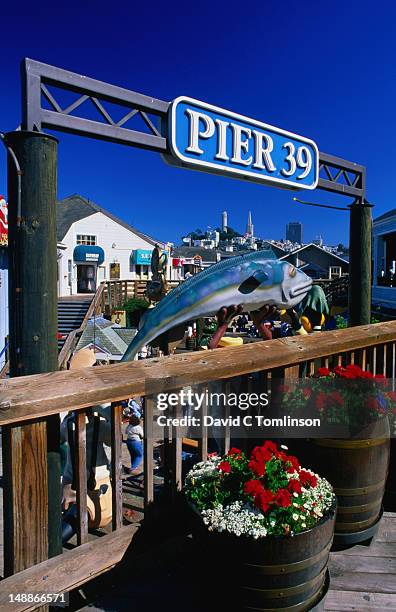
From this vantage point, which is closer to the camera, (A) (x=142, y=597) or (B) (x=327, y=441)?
(A) (x=142, y=597)

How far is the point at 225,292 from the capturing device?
323cm

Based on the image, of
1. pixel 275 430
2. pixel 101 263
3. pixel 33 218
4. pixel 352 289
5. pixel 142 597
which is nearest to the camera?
pixel 142 597

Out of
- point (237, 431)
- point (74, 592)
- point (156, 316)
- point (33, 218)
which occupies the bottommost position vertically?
point (74, 592)

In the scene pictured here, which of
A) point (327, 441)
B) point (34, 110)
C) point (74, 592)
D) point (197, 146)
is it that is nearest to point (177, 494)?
→ point (74, 592)

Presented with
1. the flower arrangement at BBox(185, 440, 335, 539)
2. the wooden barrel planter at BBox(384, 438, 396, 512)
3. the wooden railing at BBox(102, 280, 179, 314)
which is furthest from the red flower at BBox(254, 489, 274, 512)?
the wooden railing at BBox(102, 280, 179, 314)

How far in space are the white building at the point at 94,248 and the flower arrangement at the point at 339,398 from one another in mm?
22410

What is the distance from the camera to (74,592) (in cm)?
193

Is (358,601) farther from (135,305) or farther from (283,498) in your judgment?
(135,305)

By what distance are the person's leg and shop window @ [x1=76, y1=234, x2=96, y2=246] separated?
22.4 meters

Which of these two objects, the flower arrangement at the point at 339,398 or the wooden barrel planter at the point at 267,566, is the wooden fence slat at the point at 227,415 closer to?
the flower arrangement at the point at 339,398

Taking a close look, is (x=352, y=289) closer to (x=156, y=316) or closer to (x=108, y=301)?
(x=156, y=316)

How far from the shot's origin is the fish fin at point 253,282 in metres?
3.32

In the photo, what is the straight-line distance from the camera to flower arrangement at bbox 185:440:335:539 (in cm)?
158

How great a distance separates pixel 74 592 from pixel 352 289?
3.92 m
